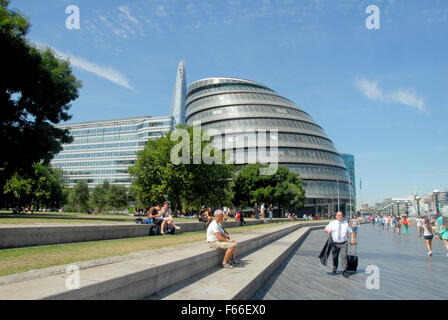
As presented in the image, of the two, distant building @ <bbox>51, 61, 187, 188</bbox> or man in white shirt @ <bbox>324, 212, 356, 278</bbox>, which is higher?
distant building @ <bbox>51, 61, 187, 188</bbox>

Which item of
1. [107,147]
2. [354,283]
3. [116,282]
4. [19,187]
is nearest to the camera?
[116,282]

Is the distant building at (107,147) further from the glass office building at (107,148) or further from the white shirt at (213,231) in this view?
the white shirt at (213,231)

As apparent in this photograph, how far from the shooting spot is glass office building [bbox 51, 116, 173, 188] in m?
113

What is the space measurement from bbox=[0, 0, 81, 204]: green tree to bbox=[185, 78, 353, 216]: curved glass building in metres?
50.1

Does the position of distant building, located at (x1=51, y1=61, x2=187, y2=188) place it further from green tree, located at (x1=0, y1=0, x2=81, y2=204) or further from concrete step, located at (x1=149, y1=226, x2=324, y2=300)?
concrete step, located at (x1=149, y1=226, x2=324, y2=300)

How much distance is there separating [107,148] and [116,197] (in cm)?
5021

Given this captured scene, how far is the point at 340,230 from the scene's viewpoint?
30.5 feet

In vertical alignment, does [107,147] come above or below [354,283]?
above

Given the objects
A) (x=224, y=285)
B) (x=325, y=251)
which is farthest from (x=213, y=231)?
(x=325, y=251)

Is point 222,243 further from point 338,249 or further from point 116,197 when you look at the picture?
point 116,197

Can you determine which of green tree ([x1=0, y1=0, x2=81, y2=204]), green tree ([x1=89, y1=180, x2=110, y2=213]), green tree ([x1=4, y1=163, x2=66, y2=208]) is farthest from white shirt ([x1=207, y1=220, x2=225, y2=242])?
green tree ([x1=89, y1=180, x2=110, y2=213])

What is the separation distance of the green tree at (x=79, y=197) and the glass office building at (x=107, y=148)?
26879mm

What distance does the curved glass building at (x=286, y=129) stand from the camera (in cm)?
7244
